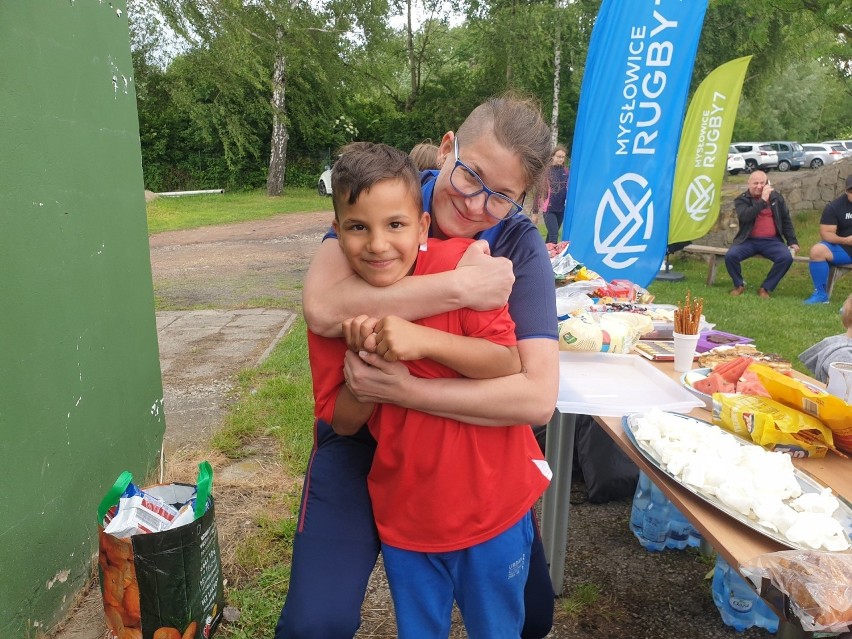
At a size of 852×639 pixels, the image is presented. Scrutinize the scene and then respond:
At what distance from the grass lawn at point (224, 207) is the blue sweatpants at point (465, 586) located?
1327 centimetres

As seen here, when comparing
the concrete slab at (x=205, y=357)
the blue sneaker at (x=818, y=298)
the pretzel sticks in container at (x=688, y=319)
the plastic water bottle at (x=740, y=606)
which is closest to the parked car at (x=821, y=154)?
the blue sneaker at (x=818, y=298)

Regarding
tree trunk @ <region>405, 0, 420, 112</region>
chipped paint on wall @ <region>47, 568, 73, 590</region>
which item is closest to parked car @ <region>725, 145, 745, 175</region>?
tree trunk @ <region>405, 0, 420, 112</region>

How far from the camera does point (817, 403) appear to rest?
172cm

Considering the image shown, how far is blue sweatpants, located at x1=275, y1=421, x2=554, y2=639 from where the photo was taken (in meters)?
1.56

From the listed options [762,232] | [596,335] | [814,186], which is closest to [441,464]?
[596,335]

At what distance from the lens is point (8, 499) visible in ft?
6.40

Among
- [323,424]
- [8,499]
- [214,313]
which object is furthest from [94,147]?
[214,313]

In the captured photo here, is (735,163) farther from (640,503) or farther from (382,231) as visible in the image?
(382,231)

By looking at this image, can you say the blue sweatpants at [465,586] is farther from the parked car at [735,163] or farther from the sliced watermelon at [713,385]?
the parked car at [735,163]

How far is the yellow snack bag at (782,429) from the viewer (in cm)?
174

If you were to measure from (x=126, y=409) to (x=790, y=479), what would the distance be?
2476 mm

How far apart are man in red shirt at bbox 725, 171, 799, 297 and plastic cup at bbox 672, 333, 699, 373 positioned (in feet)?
22.3

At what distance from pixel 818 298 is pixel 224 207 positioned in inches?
559

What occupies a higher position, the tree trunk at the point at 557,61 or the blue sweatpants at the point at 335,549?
the tree trunk at the point at 557,61
